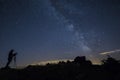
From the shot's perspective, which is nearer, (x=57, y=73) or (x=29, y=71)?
(x=57, y=73)

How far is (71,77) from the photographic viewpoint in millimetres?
34812

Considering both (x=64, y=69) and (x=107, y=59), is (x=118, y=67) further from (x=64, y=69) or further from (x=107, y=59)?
(x=64, y=69)

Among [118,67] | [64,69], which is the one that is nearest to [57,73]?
[64,69]

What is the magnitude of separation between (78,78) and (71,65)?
522 cm

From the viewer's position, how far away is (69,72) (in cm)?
3625

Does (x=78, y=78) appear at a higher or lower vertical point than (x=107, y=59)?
lower

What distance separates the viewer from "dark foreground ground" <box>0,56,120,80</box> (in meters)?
34.4

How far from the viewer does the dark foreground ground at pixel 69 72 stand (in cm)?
3444

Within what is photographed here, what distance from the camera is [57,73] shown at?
36625 mm

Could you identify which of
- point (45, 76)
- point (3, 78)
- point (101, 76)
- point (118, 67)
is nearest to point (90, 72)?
point (101, 76)

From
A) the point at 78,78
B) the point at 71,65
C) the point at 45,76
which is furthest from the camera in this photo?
the point at 71,65

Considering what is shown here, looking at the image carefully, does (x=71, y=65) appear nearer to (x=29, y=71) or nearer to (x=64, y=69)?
(x=64, y=69)

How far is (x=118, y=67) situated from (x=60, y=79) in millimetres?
8657

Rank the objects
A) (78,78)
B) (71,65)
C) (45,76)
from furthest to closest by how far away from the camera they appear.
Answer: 1. (71,65)
2. (45,76)
3. (78,78)
